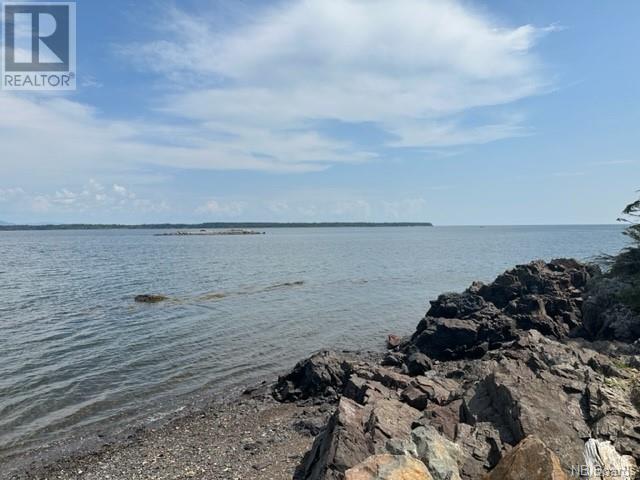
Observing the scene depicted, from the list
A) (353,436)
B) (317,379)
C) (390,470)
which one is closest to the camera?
(390,470)

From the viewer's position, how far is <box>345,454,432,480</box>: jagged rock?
695cm

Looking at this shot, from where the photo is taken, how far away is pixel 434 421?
10.5 meters

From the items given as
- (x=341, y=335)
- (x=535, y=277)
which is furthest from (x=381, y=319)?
(x=535, y=277)

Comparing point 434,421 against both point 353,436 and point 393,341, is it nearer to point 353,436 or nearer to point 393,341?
point 353,436

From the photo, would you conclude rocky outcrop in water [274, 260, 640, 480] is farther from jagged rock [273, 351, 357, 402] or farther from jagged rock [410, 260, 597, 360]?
jagged rock [410, 260, 597, 360]

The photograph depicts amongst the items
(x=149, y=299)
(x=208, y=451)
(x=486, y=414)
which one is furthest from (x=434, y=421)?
(x=149, y=299)

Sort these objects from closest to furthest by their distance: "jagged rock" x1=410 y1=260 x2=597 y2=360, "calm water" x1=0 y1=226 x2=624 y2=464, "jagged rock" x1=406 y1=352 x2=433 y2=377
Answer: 1. "calm water" x1=0 y1=226 x2=624 y2=464
2. "jagged rock" x1=406 y1=352 x2=433 y2=377
3. "jagged rock" x1=410 y1=260 x2=597 y2=360

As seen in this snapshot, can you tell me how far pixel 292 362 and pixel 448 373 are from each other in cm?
874

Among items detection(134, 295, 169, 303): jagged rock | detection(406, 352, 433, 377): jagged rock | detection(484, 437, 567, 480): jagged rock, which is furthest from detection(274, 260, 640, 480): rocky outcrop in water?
detection(134, 295, 169, 303): jagged rock

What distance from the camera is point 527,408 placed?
31.7ft

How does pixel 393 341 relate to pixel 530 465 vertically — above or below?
below

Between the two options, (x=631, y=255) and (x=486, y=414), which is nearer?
(x=486, y=414)

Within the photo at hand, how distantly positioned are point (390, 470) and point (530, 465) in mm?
2265

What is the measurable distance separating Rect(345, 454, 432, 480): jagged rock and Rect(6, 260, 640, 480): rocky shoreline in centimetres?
2
